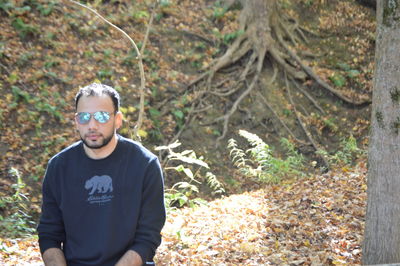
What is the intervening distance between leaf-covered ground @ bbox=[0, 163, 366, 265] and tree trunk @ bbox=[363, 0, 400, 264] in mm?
549

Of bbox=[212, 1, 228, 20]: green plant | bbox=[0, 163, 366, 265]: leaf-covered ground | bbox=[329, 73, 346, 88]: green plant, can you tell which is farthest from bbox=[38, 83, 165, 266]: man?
bbox=[212, 1, 228, 20]: green plant

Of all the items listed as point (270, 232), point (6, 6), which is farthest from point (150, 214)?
point (6, 6)

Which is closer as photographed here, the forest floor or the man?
the man

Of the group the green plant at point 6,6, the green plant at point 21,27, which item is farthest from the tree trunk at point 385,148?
the green plant at point 6,6

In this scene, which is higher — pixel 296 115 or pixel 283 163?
pixel 296 115

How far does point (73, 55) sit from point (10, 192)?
4412 mm

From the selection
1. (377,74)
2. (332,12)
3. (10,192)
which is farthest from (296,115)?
(377,74)

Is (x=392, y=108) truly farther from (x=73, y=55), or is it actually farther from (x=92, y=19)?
(x=92, y=19)

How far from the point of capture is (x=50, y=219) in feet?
11.8

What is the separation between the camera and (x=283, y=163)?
9.46 m

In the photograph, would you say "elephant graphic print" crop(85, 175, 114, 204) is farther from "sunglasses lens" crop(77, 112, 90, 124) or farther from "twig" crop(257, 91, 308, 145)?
"twig" crop(257, 91, 308, 145)

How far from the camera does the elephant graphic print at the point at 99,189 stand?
3464 millimetres

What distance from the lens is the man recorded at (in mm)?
3455

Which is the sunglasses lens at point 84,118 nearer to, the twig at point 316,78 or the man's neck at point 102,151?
the man's neck at point 102,151
